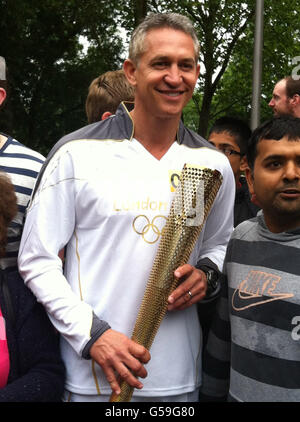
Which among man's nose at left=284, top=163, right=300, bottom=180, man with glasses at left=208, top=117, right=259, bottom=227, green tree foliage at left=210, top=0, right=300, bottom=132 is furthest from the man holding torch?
green tree foliage at left=210, top=0, right=300, bottom=132

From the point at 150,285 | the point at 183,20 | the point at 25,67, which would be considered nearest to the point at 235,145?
the point at 183,20

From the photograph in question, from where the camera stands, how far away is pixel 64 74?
1830 cm

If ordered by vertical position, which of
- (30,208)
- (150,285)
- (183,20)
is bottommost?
(150,285)

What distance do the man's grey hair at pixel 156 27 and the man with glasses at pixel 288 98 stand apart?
2077 millimetres

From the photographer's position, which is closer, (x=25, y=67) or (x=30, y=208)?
(x=30, y=208)

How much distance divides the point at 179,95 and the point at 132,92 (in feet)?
3.37

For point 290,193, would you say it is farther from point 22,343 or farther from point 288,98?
point 288,98

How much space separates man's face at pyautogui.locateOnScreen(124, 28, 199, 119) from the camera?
94.9 inches

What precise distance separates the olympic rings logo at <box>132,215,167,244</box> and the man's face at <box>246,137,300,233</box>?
0.41m

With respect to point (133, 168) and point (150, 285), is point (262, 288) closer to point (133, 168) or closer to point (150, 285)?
point (150, 285)

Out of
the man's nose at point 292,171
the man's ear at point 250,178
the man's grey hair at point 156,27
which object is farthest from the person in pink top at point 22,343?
the man's nose at point 292,171

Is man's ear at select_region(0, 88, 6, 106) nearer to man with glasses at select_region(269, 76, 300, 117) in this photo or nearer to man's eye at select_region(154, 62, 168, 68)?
man's eye at select_region(154, 62, 168, 68)

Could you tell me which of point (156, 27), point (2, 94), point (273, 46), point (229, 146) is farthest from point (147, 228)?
point (273, 46)

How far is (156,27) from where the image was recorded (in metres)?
2.46
